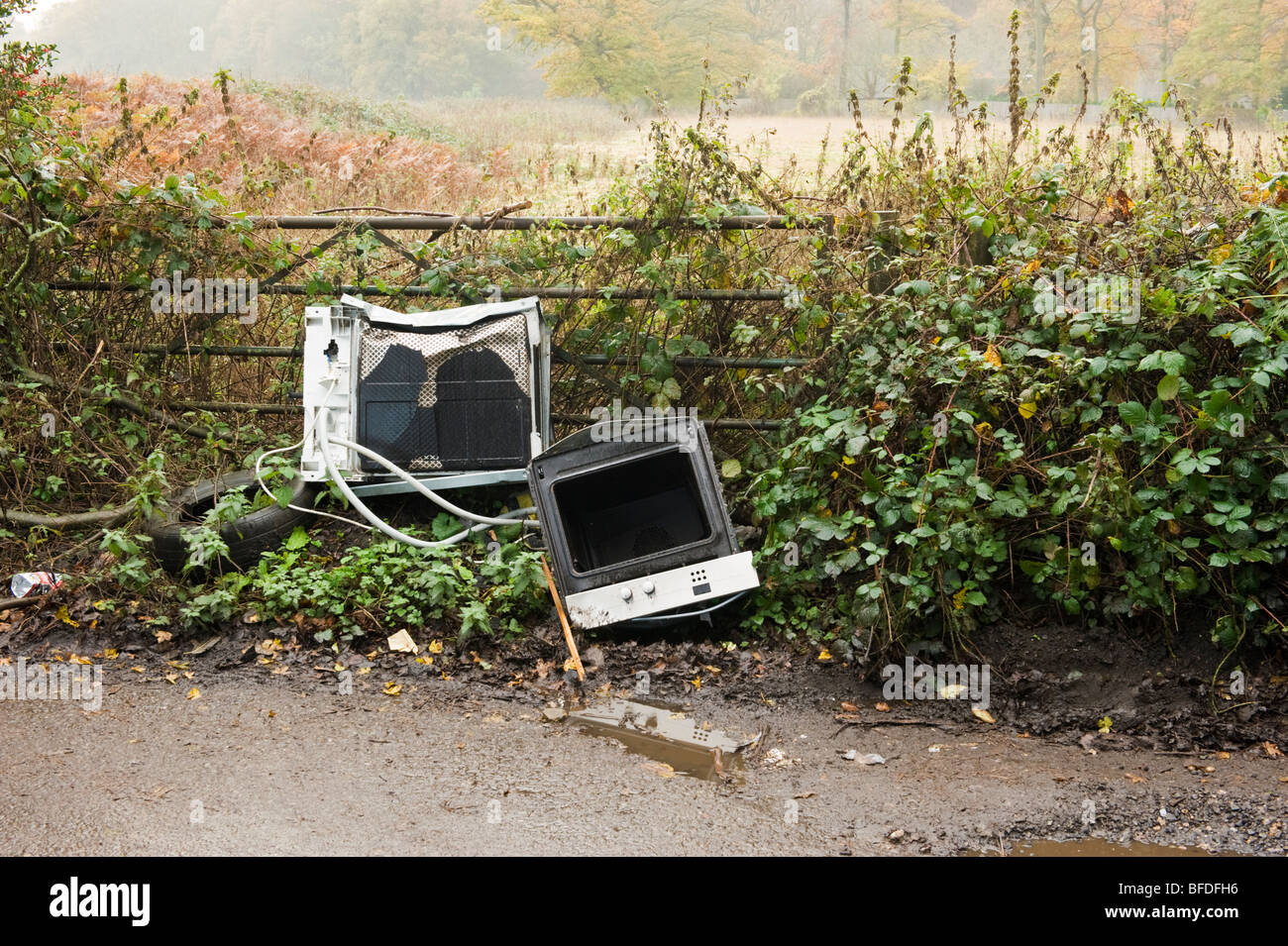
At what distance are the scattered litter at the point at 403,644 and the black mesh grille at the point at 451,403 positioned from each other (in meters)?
1.03

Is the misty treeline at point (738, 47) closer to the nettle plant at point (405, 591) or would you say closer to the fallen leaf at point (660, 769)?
the nettle plant at point (405, 591)

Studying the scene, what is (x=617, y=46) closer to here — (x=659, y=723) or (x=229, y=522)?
(x=229, y=522)

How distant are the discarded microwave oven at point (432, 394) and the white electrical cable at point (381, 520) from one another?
3.9 inches

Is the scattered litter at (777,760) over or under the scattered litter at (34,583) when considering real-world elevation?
under

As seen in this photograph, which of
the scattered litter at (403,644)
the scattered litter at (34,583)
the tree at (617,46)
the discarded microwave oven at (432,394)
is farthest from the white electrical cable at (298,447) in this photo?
the tree at (617,46)

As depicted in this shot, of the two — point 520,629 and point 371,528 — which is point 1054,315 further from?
point 371,528

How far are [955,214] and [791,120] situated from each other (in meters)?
18.9

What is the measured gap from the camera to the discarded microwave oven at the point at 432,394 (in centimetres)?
523

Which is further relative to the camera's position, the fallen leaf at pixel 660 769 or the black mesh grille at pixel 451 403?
the black mesh grille at pixel 451 403

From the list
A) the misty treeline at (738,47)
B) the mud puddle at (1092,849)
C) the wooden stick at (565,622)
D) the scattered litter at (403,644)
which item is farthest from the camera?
the misty treeline at (738,47)

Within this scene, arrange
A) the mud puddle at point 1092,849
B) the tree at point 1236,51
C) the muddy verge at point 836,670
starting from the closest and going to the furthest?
the mud puddle at point 1092,849 → the muddy verge at point 836,670 → the tree at point 1236,51

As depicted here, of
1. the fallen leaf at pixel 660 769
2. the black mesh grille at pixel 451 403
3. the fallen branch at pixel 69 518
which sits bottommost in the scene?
the fallen leaf at pixel 660 769

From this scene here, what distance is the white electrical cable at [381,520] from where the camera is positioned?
499 cm

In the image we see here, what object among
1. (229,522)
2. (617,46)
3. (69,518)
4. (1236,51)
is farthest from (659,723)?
(1236,51)
